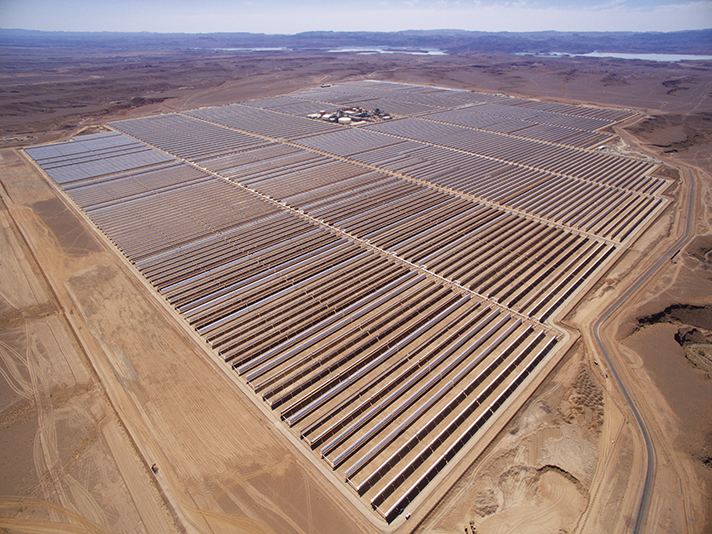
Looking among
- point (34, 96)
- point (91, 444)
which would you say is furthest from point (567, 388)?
point (34, 96)

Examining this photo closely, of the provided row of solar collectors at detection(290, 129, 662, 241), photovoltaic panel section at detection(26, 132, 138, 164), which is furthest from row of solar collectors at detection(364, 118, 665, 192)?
photovoltaic panel section at detection(26, 132, 138, 164)

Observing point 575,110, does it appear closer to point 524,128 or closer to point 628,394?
point 524,128

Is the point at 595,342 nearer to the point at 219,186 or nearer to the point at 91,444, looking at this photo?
the point at 91,444

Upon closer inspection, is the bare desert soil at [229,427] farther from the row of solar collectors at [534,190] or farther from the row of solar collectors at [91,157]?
the row of solar collectors at [91,157]

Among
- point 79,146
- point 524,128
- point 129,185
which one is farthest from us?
point 524,128

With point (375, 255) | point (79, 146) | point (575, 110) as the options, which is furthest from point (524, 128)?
point (79, 146)

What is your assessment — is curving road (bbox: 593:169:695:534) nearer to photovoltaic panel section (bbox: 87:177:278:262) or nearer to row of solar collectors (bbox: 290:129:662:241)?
row of solar collectors (bbox: 290:129:662:241)
